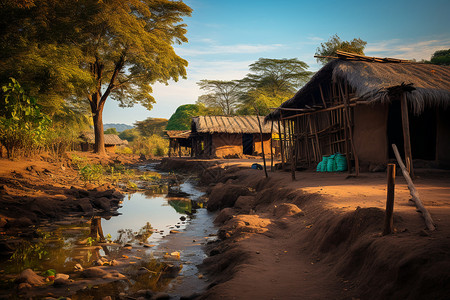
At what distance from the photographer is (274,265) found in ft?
14.1

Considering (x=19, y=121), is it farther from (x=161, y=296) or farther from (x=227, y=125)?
(x=227, y=125)

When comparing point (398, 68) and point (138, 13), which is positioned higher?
point (138, 13)

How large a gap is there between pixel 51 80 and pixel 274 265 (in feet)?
36.3

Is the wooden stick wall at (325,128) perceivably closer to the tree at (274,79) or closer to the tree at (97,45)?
the tree at (97,45)

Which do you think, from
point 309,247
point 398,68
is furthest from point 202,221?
point 398,68

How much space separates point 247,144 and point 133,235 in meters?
20.3

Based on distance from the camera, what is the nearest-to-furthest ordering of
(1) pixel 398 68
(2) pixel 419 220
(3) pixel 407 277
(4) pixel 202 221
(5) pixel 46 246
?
(3) pixel 407 277 < (2) pixel 419 220 < (5) pixel 46 246 < (4) pixel 202 221 < (1) pixel 398 68

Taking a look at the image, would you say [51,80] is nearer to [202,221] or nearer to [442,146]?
[202,221]

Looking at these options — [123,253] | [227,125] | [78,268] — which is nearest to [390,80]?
[123,253]

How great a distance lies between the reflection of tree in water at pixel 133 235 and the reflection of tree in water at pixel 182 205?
86.5 inches

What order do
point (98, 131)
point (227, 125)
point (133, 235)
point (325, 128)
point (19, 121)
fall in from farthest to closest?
point (98, 131) < point (227, 125) < point (325, 128) < point (19, 121) < point (133, 235)

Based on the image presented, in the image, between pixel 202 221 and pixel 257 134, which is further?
pixel 257 134

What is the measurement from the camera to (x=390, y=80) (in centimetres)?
930

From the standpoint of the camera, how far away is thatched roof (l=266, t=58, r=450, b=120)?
29.1 feet
